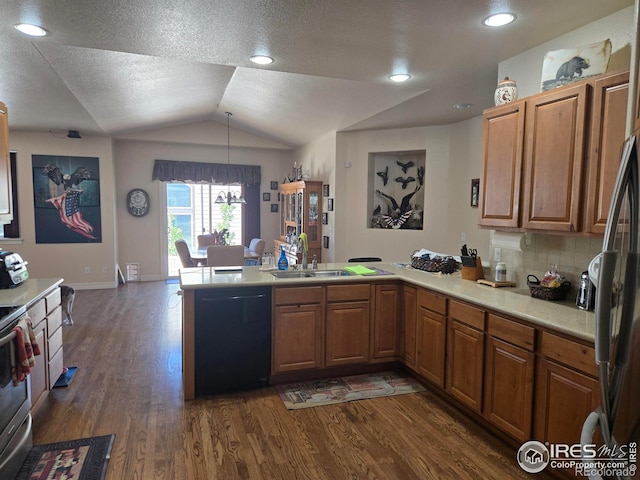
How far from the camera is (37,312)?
266 centimetres

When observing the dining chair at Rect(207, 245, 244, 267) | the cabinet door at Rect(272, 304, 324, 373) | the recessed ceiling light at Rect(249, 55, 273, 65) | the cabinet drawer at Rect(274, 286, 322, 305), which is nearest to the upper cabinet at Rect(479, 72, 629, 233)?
the cabinet drawer at Rect(274, 286, 322, 305)

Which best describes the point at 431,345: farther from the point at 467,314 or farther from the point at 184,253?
the point at 184,253

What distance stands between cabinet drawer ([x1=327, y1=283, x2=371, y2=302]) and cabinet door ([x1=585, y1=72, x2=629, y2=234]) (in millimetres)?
1647

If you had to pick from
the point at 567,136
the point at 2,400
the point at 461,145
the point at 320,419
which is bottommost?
the point at 320,419

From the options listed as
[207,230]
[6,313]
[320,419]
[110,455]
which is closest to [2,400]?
[6,313]

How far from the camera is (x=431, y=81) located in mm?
3469

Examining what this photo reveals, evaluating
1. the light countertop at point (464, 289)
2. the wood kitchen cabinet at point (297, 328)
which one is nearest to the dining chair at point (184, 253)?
the light countertop at point (464, 289)

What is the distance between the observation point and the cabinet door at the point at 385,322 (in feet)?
11.0

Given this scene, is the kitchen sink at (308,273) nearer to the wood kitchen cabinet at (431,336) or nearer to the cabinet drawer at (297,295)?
the cabinet drawer at (297,295)

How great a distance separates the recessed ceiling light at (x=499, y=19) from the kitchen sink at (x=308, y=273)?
2068mm

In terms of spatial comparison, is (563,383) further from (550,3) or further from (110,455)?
(110,455)

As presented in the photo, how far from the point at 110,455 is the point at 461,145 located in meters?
4.68

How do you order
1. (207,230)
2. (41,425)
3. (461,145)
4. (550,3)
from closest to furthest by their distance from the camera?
(550,3)
(41,425)
(461,145)
(207,230)

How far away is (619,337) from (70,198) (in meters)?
7.42
